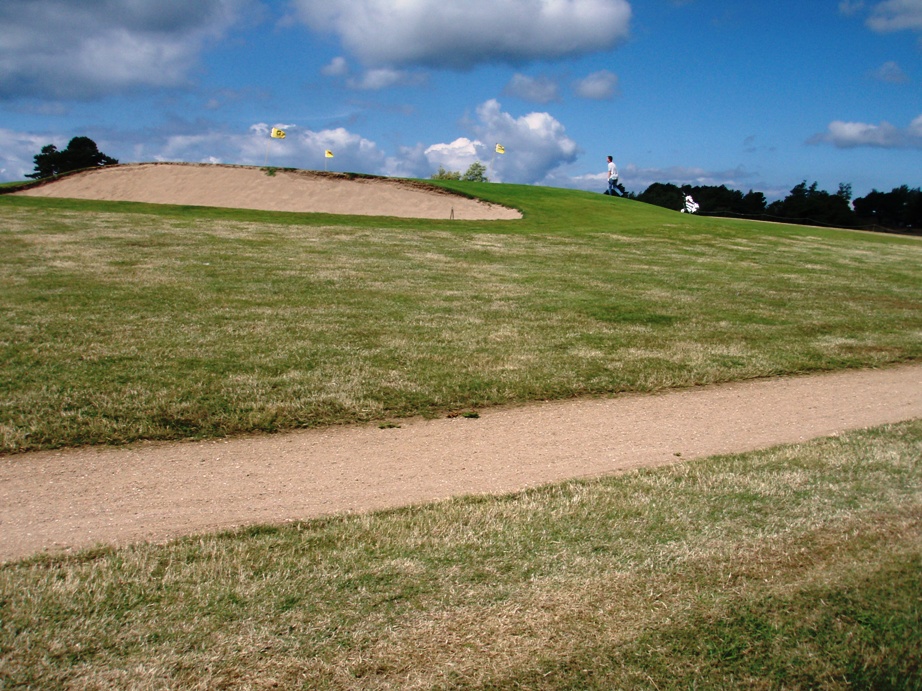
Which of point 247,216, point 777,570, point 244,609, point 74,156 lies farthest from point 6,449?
point 74,156

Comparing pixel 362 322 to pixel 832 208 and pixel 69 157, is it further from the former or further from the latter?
pixel 69 157

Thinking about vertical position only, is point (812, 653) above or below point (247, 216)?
below

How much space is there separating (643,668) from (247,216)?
24.5 metres

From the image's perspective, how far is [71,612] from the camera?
3.57 metres

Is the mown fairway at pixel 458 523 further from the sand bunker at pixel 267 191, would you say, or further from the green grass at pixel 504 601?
the sand bunker at pixel 267 191

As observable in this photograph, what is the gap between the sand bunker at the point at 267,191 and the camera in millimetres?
30672

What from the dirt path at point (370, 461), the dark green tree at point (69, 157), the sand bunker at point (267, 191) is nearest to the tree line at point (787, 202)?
the dark green tree at point (69, 157)

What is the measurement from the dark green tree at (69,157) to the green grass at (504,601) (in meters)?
60.0

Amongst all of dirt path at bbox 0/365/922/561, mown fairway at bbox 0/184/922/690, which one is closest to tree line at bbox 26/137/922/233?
mown fairway at bbox 0/184/922/690

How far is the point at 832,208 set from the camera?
46.1m

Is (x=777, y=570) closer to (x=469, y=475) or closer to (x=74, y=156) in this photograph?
(x=469, y=475)

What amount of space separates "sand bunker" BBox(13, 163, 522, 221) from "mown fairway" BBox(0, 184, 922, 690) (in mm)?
16914

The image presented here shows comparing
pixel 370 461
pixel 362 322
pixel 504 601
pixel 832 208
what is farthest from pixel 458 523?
pixel 832 208

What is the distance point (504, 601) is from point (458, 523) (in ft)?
3.34
